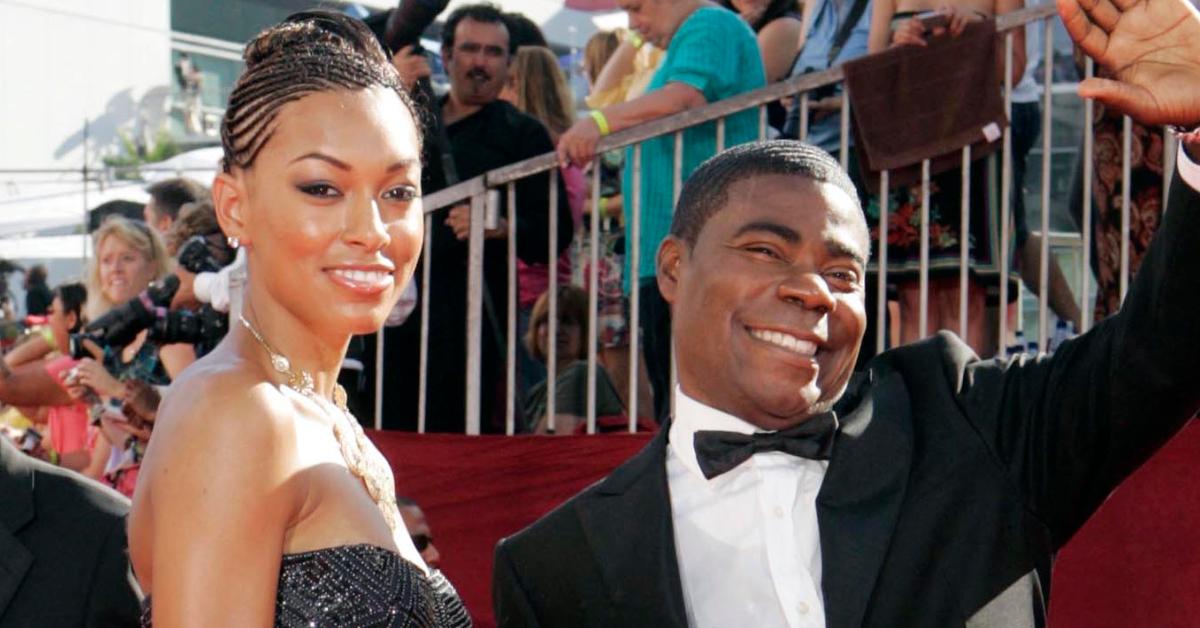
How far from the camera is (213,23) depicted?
73.4 ft

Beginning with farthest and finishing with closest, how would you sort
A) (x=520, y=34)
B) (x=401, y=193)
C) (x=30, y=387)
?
(x=30, y=387)
(x=520, y=34)
(x=401, y=193)

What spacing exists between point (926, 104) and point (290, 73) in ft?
10.8

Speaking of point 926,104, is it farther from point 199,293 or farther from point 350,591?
point 350,591

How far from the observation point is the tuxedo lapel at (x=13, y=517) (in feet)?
10.8

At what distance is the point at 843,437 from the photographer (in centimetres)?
305

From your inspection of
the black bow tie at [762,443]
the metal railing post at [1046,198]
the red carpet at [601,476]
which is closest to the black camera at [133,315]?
the red carpet at [601,476]

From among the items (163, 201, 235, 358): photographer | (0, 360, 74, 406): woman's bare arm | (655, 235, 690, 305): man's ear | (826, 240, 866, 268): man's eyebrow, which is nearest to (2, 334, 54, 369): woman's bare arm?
(0, 360, 74, 406): woman's bare arm

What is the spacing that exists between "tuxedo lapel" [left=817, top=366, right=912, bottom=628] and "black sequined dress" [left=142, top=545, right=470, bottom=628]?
0.72 meters

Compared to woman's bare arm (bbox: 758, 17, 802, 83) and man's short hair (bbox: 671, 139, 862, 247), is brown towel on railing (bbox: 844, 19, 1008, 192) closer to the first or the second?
woman's bare arm (bbox: 758, 17, 802, 83)

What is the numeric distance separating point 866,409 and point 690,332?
390 mm

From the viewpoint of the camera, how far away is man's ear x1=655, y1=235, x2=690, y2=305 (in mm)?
3402

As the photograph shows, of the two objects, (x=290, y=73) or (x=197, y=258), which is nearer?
(x=290, y=73)

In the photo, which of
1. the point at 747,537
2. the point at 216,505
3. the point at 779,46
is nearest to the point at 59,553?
the point at 216,505

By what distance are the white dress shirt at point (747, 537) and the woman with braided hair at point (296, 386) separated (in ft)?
1.50
